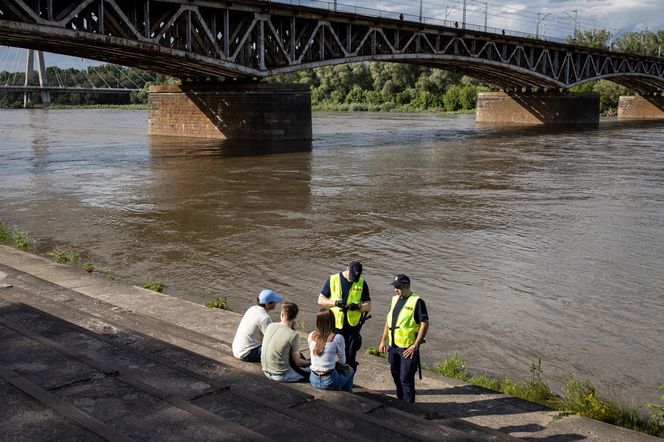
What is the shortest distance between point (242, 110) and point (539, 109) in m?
36.6

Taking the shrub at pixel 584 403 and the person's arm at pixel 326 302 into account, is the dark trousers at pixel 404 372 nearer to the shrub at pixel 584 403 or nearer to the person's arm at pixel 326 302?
the person's arm at pixel 326 302

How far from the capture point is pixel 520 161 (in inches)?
1394

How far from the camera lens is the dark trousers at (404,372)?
6.84m

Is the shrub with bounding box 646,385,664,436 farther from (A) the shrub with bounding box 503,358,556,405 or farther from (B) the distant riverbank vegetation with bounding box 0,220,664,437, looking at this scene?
(A) the shrub with bounding box 503,358,556,405

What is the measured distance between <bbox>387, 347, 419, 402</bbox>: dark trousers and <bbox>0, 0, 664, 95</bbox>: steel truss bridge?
2768cm

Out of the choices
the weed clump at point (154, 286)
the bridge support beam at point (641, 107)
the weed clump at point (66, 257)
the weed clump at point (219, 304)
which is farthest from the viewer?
the bridge support beam at point (641, 107)

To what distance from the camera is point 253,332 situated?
742cm

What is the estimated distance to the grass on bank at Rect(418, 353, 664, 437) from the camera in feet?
21.9

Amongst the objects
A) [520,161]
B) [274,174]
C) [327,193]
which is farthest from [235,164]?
[520,161]

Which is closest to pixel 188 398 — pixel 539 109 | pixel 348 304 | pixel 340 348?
pixel 340 348

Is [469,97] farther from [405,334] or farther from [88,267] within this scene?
[405,334]

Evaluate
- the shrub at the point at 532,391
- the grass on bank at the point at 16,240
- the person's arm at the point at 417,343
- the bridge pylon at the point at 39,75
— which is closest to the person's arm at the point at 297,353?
the person's arm at the point at 417,343

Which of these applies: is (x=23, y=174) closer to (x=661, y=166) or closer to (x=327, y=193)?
(x=327, y=193)

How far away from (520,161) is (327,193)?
14633mm
